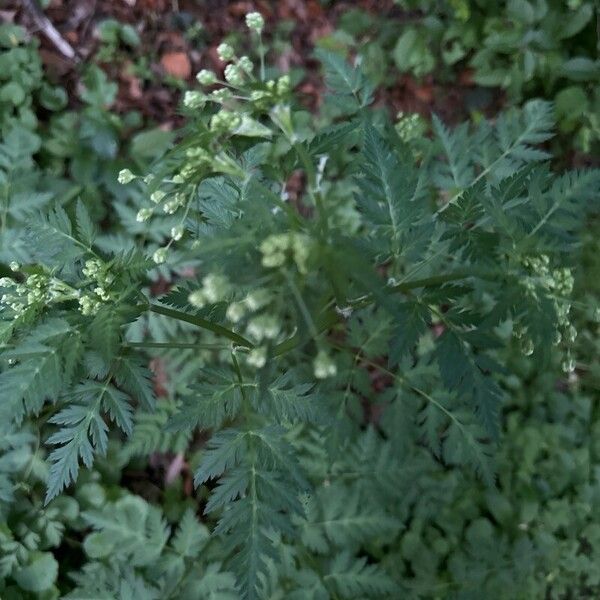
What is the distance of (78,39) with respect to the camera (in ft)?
13.8

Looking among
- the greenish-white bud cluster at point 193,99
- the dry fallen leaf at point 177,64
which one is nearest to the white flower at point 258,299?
the greenish-white bud cluster at point 193,99

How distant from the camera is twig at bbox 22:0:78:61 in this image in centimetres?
407

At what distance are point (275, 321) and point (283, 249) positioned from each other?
0.51 ft

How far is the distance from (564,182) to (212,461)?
53.6 inches

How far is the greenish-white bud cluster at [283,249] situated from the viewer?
1408 millimetres

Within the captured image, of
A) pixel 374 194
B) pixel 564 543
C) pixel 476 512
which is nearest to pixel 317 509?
pixel 476 512

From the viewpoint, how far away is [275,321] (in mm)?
1431

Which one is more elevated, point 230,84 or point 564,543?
point 230,84

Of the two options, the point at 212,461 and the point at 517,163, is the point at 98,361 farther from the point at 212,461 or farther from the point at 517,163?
the point at 517,163

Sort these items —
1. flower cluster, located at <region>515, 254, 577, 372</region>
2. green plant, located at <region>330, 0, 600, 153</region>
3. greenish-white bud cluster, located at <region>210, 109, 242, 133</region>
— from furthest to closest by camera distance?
green plant, located at <region>330, 0, 600, 153</region> < flower cluster, located at <region>515, 254, 577, 372</region> < greenish-white bud cluster, located at <region>210, 109, 242, 133</region>

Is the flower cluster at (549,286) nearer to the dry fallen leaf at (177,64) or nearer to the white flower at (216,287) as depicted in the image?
the white flower at (216,287)

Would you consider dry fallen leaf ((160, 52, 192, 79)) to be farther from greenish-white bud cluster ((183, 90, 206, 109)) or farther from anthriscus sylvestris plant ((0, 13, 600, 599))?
greenish-white bud cluster ((183, 90, 206, 109))

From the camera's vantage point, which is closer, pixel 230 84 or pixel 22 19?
pixel 230 84

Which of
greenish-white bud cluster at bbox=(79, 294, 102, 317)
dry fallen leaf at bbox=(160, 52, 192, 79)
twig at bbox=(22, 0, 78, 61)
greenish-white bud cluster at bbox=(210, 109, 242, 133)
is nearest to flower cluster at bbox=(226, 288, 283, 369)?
greenish-white bud cluster at bbox=(210, 109, 242, 133)
